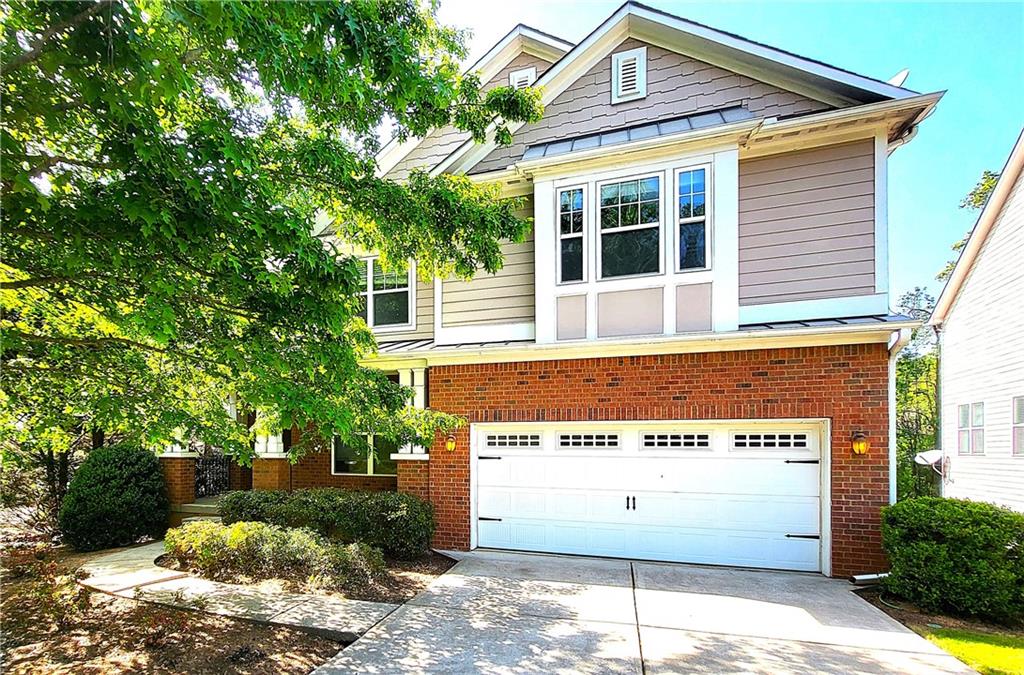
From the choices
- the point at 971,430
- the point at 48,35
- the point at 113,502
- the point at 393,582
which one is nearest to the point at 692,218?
the point at 393,582

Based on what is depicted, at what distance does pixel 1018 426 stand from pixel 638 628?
9.94 meters

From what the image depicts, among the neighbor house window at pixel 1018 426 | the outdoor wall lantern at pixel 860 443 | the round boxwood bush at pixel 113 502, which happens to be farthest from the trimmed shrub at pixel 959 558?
the round boxwood bush at pixel 113 502

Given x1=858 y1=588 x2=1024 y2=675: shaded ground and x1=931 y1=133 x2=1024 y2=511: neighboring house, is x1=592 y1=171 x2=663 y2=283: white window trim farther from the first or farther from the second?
x1=931 y1=133 x2=1024 y2=511: neighboring house

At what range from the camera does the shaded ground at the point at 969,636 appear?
4.25 m

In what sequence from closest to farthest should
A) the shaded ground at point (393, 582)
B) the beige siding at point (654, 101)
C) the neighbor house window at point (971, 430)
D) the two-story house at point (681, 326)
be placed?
the shaded ground at point (393, 582), the two-story house at point (681, 326), the beige siding at point (654, 101), the neighbor house window at point (971, 430)

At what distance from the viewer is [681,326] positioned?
7.21 m

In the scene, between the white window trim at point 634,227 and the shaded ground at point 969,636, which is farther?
the white window trim at point 634,227

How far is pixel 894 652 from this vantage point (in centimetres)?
444

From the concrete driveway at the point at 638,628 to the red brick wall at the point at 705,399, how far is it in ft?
4.12

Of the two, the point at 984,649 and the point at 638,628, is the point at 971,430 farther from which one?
the point at 638,628

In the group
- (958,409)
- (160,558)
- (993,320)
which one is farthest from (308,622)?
(958,409)

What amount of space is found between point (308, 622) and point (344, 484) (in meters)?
4.96

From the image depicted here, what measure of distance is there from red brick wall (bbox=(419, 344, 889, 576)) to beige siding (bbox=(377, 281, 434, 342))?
1144 mm

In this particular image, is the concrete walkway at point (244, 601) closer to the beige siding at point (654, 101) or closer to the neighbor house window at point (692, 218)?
the neighbor house window at point (692, 218)
